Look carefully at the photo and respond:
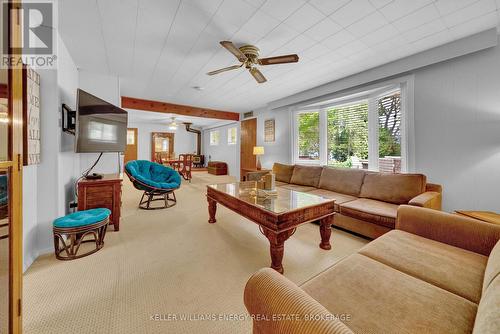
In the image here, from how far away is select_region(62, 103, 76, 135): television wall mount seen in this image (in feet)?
7.18

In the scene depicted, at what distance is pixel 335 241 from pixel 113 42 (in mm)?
3645

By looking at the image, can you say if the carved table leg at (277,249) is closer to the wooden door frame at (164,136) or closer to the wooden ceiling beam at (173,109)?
the wooden ceiling beam at (173,109)

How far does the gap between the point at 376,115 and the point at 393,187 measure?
1508mm

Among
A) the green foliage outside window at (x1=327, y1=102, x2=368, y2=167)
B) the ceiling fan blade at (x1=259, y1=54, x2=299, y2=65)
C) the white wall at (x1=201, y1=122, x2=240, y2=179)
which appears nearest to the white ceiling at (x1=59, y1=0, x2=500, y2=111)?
the ceiling fan blade at (x1=259, y1=54, x2=299, y2=65)

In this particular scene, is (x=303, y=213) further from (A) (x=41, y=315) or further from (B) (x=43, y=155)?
(B) (x=43, y=155)

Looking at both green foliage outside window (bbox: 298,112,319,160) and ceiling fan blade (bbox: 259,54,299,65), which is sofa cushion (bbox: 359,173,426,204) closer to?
green foliage outside window (bbox: 298,112,319,160)

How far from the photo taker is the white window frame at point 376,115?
2953mm

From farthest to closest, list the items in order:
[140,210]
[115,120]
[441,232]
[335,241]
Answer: [140,210], [115,120], [335,241], [441,232]

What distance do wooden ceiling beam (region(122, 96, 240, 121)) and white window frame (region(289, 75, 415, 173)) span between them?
284 centimetres

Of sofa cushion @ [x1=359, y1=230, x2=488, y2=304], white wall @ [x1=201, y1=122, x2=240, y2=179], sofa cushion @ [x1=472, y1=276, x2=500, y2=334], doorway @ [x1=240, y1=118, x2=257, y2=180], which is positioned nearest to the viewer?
sofa cushion @ [x1=472, y1=276, x2=500, y2=334]

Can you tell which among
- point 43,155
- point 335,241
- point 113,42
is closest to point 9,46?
point 43,155

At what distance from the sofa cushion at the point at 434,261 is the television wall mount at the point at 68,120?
313cm

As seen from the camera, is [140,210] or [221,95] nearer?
[140,210]

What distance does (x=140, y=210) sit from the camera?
342 cm
